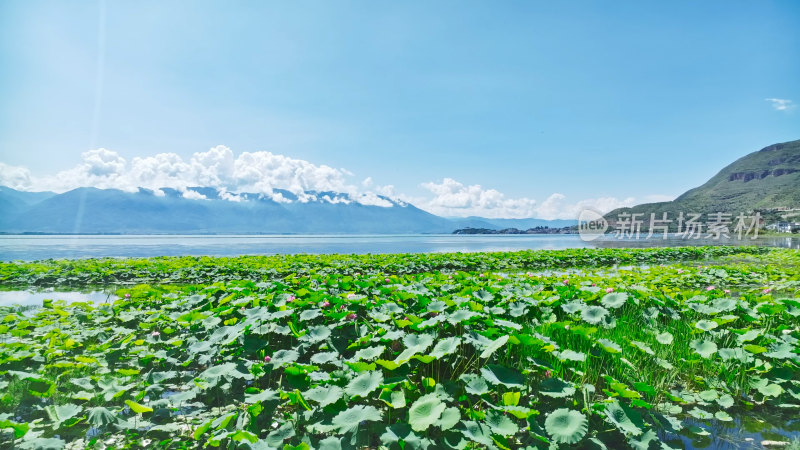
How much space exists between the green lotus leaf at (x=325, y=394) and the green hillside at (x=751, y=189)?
4378 inches

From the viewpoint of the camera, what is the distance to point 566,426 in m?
2.80

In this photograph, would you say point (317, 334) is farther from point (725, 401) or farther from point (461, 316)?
point (725, 401)

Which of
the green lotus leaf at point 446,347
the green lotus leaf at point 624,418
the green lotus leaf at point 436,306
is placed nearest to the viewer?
the green lotus leaf at point 624,418

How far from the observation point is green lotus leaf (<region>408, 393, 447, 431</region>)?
8.89ft

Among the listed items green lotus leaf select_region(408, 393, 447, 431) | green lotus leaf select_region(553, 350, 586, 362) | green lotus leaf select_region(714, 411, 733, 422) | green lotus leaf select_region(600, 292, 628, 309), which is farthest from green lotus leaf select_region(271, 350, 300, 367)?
green lotus leaf select_region(600, 292, 628, 309)

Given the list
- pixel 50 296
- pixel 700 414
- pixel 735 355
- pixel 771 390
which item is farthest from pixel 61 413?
pixel 50 296

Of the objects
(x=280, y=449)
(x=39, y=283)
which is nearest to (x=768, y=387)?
(x=280, y=449)

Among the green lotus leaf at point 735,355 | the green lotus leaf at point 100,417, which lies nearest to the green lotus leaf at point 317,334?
the green lotus leaf at point 100,417

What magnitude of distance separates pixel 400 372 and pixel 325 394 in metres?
0.74

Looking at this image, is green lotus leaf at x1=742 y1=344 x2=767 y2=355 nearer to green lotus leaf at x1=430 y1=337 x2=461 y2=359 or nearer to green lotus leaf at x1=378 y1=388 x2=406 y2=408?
green lotus leaf at x1=430 y1=337 x2=461 y2=359

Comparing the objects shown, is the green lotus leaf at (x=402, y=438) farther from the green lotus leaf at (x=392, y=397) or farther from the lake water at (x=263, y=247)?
the lake water at (x=263, y=247)

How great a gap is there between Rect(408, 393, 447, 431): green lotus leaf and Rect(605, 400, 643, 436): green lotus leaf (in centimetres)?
124

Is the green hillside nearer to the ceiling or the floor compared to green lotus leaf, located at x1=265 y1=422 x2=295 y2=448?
nearer to the ceiling

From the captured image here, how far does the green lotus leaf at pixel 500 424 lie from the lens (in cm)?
271
